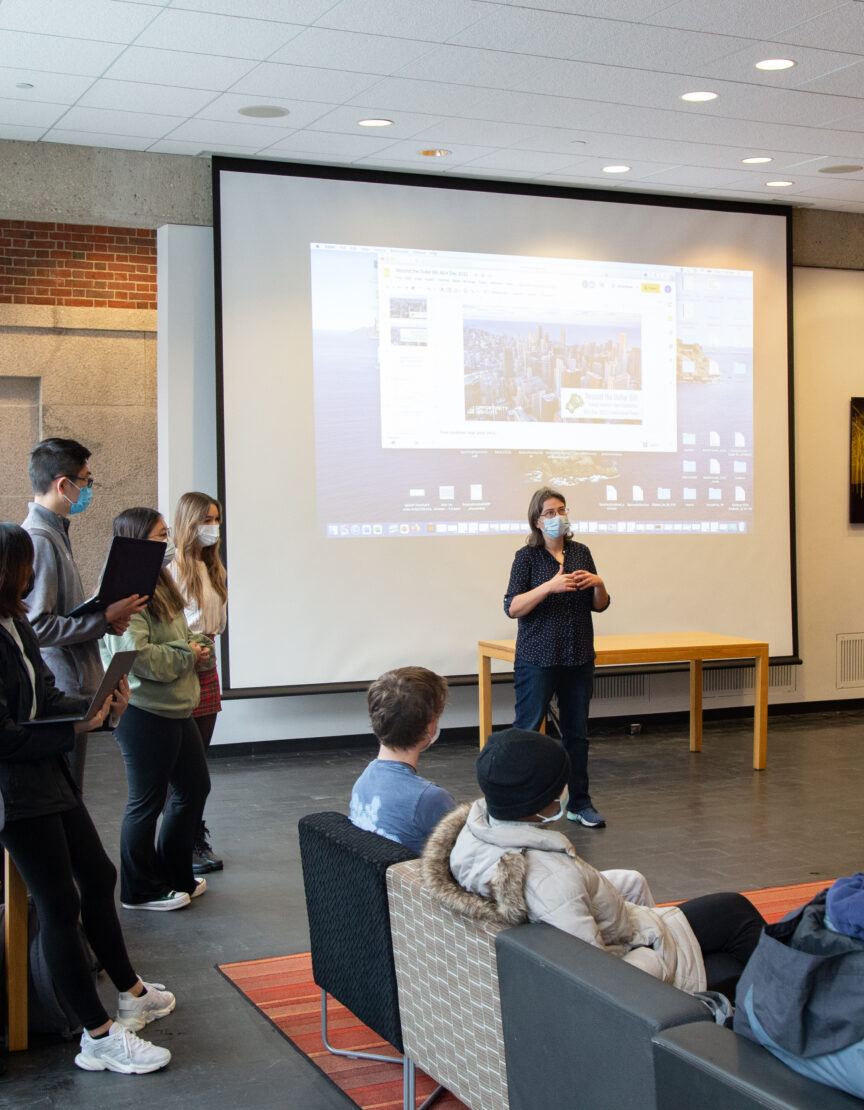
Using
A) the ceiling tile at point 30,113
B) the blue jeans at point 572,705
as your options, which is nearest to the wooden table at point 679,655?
the blue jeans at point 572,705

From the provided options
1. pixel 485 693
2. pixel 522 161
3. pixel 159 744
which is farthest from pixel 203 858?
pixel 522 161

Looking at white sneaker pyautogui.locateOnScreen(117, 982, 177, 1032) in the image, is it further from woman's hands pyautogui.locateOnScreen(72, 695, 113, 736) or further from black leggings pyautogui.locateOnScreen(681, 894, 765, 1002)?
black leggings pyautogui.locateOnScreen(681, 894, 765, 1002)

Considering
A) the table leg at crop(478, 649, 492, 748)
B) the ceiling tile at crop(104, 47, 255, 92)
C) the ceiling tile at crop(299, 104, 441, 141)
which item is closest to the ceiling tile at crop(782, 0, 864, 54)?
the ceiling tile at crop(299, 104, 441, 141)

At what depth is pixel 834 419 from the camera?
8.31 m

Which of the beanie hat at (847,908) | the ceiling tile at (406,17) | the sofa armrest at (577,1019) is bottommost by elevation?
the sofa armrest at (577,1019)

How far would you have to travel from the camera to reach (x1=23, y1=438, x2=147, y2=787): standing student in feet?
11.0

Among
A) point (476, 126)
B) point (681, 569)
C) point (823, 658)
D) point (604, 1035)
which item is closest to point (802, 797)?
point (681, 569)

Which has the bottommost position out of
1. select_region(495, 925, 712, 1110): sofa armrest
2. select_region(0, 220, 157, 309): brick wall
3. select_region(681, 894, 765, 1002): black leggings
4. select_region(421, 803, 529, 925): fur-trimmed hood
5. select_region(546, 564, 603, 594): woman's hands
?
select_region(681, 894, 765, 1002): black leggings

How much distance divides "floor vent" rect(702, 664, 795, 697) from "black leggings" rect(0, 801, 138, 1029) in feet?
18.4

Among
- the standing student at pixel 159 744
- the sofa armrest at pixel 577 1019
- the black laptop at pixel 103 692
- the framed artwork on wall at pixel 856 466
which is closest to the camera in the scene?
the sofa armrest at pixel 577 1019

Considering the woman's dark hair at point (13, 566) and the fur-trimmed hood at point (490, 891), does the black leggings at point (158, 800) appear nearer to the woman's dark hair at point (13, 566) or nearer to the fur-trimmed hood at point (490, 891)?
the woman's dark hair at point (13, 566)

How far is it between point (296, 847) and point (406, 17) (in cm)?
343

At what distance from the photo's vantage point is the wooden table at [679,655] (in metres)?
6.36

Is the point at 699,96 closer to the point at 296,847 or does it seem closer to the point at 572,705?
the point at 572,705
